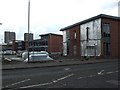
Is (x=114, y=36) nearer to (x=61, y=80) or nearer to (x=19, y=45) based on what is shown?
(x=61, y=80)

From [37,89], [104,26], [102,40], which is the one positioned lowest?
[37,89]

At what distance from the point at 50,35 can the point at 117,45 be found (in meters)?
36.5

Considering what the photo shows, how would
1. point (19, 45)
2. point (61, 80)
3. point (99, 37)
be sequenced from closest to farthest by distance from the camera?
point (61, 80)
point (99, 37)
point (19, 45)

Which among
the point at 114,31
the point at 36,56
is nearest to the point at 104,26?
the point at 114,31

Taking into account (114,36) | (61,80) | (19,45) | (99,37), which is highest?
(114,36)

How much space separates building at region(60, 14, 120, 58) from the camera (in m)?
41.2

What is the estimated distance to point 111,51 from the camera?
4247 centimetres

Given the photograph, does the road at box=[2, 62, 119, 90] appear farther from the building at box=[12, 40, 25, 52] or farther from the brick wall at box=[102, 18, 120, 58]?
the building at box=[12, 40, 25, 52]

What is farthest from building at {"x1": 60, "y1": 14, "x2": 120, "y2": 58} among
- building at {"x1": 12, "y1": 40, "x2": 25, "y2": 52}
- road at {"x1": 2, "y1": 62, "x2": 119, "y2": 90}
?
building at {"x1": 12, "y1": 40, "x2": 25, "y2": 52}

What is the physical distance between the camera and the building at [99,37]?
1624 inches

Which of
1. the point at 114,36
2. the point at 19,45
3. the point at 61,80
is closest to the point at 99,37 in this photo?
the point at 114,36

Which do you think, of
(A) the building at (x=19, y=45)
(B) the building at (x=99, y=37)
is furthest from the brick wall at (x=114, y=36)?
(A) the building at (x=19, y=45)

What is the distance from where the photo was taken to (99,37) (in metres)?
41.3

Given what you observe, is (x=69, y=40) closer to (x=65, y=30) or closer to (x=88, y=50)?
(x=65, y=30)
